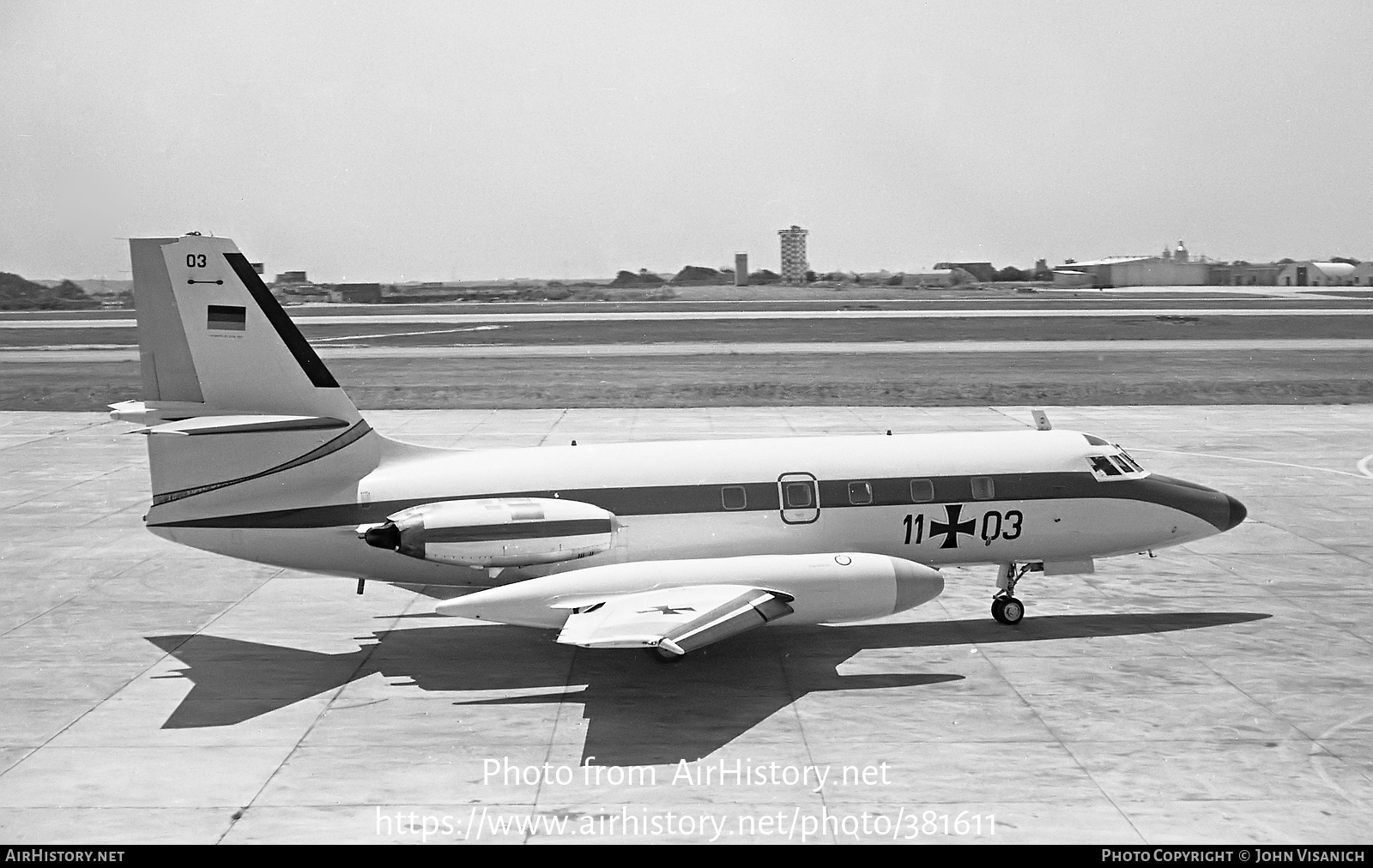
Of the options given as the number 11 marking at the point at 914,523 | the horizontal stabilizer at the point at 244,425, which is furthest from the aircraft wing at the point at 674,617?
the horizontal stabilizer at the point at 244,425

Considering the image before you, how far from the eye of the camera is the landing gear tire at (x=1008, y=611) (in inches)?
771

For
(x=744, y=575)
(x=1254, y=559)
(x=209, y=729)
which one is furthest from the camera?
(x=1254, y=559)

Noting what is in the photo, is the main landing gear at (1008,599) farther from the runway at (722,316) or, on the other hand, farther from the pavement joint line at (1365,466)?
the runway at (722,316)

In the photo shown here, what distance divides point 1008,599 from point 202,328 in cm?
1290

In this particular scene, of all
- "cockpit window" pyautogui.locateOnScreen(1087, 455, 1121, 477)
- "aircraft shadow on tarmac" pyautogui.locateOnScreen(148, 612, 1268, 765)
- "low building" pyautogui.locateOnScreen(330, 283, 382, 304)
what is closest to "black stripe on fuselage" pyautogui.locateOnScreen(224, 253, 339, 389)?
"aircraft shadow on tarmac" pyautogui.locateOnScreen(148, 612, 1268, 765)

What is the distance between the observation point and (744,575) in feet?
57.0

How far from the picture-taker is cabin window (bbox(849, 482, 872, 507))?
1889cm

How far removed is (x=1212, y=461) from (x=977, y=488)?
698 inches

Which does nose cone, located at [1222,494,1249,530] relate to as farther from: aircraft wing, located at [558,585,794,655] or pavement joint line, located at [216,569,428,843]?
pavement joint line, located at [216,569,428,843]

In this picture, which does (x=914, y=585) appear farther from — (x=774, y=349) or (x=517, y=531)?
(x=774, y=349)

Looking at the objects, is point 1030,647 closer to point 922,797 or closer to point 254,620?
point 922,797

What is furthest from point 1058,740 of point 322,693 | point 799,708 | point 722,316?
point 722,316

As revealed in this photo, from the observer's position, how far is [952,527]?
19234 millimetres
